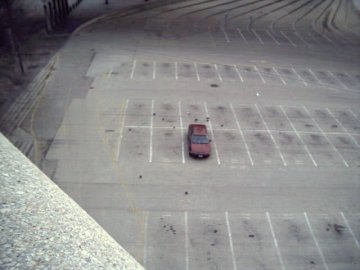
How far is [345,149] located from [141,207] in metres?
12.0

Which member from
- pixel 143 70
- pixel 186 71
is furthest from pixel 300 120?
pixel 143 70

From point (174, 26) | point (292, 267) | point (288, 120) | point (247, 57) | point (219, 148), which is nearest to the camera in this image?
point (292, 267)

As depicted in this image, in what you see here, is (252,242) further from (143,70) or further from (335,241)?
(143,70)

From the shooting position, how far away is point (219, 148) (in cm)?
2164

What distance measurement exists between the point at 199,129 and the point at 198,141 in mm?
1097

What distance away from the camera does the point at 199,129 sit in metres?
22.0

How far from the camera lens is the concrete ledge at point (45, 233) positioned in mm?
5184

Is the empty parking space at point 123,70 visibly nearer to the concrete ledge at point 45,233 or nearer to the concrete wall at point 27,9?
the concrete wall at point 27,9

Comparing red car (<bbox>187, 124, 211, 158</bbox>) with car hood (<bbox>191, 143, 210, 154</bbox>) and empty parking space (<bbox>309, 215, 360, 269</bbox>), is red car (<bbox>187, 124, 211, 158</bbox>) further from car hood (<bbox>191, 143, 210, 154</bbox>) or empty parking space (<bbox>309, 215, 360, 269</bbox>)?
empty parking space (<bbox>309, 215, 360, 269</bbox>)

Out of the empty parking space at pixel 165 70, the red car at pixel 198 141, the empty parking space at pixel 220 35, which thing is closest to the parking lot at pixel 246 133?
the red car at pixel 198 141

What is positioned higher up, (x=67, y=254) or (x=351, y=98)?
(x=67, y=254)

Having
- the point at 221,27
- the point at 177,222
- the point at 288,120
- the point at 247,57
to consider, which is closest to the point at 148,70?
the point at 247,57

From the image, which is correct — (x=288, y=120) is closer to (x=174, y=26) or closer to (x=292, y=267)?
(x=292, y=267)

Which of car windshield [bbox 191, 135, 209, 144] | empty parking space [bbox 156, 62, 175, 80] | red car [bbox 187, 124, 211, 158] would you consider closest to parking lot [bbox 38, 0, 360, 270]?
empty parking space [bbox 156, 62, 175, 80]
